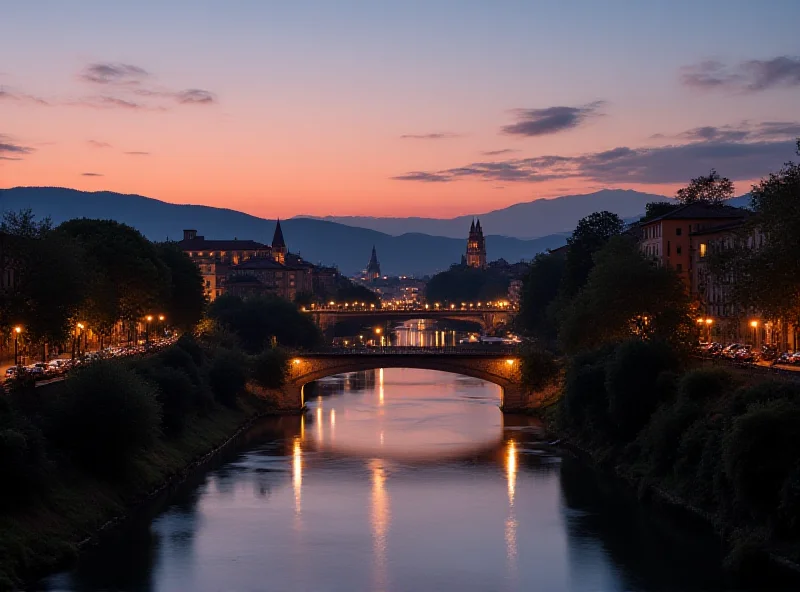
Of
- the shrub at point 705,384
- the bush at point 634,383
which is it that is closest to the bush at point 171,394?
the bush at point 634,383

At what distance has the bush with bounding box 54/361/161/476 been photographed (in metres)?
58.1

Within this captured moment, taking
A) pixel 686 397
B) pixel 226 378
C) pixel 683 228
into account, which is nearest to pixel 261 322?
pixel 226 378

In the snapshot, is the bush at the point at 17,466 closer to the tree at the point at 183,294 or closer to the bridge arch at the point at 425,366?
the bridge arch at the point at 425,366

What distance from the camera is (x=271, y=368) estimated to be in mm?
103250

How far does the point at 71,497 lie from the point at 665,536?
2525 centimetres

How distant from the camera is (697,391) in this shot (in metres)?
62.7

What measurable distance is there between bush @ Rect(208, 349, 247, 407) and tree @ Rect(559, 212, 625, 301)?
34.5 m

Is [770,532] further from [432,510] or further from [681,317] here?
[681,317]

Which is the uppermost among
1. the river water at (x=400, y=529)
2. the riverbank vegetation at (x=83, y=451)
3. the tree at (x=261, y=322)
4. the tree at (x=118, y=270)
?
the tree at (x=118, y=270)

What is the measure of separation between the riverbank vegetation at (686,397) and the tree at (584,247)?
18.8 meters

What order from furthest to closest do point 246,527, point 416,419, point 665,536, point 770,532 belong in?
point 416,419 → point 246,527 → point 665,536 → point 770,532

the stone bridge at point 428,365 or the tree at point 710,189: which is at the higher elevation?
the tree at point 710,189

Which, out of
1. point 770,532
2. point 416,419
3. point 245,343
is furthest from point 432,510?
point 245,343

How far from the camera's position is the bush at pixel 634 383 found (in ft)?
229
